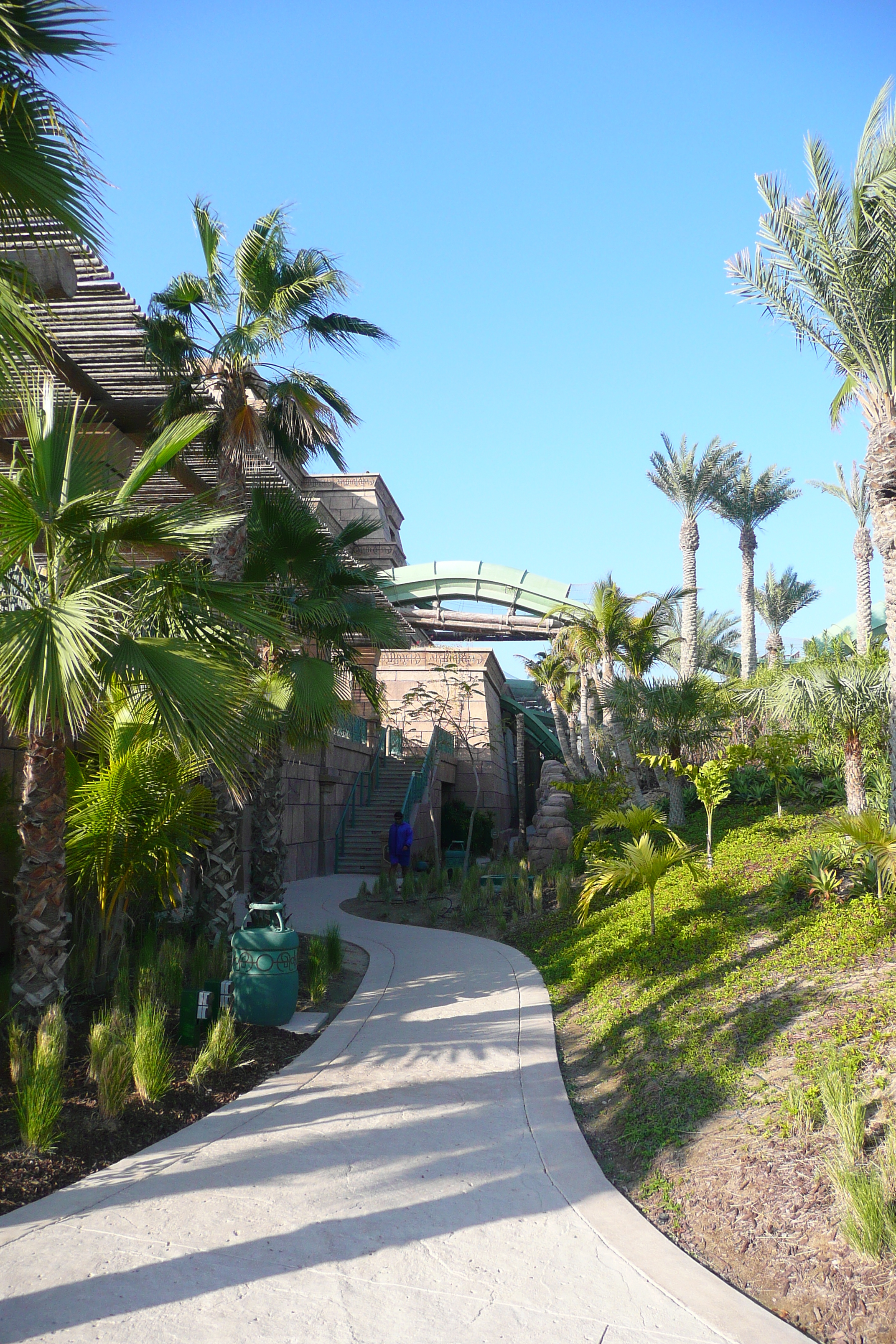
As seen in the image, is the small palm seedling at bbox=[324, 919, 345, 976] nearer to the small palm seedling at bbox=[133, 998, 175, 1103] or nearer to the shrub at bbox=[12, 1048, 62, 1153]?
the small palm seedling at bbox=[133, 998, 175, 1103]

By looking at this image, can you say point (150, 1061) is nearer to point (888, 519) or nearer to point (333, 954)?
point (333, 954)

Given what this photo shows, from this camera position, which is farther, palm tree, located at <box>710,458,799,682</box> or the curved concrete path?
palm tree, located at <box>710,458,799,682</box>

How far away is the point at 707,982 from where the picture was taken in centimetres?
732

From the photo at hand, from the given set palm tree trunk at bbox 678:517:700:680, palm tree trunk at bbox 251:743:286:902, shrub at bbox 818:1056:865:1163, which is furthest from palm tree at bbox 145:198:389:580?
palm tree trunk at bbox 678:517:700:680

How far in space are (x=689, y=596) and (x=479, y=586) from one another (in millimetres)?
11646

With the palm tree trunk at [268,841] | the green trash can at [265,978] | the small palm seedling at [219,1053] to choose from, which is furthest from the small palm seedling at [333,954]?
the small palm seedling at [219,1053]

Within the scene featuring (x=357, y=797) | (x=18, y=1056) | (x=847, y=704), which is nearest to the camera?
(x=18, y=1056)

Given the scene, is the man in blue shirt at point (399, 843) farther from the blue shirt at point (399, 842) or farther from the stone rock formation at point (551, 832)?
the stone rock formation at point (551, 832)

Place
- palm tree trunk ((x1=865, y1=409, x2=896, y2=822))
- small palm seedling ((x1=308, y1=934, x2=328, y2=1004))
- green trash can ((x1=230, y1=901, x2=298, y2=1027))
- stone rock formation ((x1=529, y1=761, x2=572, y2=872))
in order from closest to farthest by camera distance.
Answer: green trash can ((x1=230, y1=901, x2=298, y2=1027))
small palm seedling ((x1=308, y1=934, x2=328, y2=1004))
palm tree trunk ((x1=865, y1=409, x2=896, y2=822))
stone rock formation ((x1=529, y1=761, x2=572, y2=872))

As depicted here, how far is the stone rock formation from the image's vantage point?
17.9 m

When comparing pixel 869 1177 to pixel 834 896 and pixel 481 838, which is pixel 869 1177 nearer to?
pixel 834 896

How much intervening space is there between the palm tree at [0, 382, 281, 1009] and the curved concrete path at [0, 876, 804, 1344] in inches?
87.9

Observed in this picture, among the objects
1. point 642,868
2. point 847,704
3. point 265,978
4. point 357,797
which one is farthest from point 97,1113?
point 357,797

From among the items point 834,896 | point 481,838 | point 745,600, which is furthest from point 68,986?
point 745,600
